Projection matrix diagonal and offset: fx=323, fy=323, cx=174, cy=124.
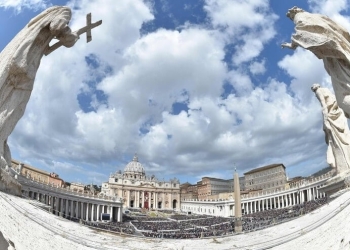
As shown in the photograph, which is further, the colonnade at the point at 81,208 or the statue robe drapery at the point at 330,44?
the colonnade at the point at 81,208

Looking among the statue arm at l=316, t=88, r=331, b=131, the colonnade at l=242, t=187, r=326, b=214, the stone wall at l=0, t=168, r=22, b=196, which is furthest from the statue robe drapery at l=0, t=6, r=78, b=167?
the colonnade at l=242, t=187, r=326, b=214

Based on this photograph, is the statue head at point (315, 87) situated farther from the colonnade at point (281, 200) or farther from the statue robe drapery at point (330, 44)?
the colonnade at point (281, 200)

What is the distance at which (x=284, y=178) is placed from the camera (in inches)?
4158

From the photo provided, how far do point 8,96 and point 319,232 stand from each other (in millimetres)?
7096

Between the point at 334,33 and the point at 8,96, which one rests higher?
the point at 334,33

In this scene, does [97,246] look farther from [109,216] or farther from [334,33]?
[109,216]

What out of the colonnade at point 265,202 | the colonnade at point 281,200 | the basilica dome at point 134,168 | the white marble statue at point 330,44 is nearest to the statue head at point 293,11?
the white marble statue at point 330,44

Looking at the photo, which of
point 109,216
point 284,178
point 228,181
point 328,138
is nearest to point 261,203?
point 284,178

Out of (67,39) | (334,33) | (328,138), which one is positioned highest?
(67,39)

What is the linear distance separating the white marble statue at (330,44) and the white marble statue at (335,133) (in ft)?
3.10

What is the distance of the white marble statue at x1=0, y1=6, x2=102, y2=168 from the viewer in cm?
744

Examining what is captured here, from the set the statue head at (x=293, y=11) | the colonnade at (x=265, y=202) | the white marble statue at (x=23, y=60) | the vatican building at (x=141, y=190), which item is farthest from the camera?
the vatican building at (x=141, y=190)

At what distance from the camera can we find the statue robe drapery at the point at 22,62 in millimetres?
7438

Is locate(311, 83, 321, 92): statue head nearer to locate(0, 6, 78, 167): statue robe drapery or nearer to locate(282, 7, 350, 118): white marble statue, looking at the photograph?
locate(282, 7, 350, 118): white marble statue
